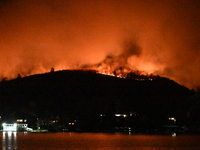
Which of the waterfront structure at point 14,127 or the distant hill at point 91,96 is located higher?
the distant hill at point 91,96

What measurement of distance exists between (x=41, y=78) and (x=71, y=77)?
11.4 meters

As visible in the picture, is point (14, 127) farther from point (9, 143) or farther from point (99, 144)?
point (99, 144)

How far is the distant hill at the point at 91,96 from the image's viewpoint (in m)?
113

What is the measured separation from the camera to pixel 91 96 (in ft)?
501

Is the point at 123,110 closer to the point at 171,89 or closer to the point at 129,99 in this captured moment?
the point at 129,99

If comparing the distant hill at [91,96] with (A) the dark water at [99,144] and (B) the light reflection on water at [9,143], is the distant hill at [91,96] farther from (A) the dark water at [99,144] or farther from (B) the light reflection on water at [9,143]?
(B) the light reflection on water at [9,143]

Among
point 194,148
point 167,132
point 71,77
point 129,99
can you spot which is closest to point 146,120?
point 167,132

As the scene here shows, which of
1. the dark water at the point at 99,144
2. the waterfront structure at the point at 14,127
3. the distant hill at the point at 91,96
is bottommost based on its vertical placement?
the dark water at the point at 99,144

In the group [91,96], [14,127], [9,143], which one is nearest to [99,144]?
[9,143]

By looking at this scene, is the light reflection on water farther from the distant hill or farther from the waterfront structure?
the waterfront structure

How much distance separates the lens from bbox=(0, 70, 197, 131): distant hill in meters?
113

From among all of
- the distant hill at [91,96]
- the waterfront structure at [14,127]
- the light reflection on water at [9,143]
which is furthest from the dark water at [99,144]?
the waterfront structure at [14,127]

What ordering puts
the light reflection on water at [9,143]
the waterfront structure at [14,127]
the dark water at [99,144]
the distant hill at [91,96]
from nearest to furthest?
the light reflection on water at [9,143], the dark water at [99,144], the distant hill at [91,96], the waterfront structure at [14,127]

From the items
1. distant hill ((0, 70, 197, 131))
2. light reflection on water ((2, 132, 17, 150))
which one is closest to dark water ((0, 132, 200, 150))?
light reflection on water ((2, 132, 17, 150))
